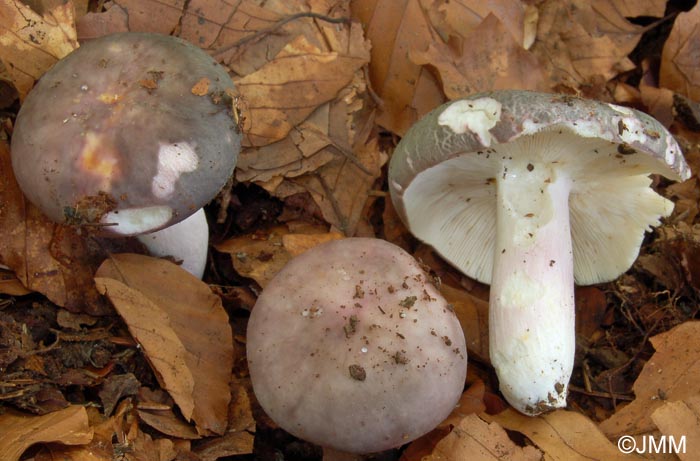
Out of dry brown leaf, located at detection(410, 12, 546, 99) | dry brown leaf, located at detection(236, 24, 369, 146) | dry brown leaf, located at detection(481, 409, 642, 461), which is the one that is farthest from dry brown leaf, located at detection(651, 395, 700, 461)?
dry brown leaf, located at detection(236, 24, 369, 146)

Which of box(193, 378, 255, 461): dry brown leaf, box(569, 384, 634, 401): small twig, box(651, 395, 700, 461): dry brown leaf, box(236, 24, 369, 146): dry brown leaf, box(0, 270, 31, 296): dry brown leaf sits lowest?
box(569, 384, 634, 401): small twig

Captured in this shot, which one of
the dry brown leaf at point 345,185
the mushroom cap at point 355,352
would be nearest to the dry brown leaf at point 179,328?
the mushroom cap at point 355,352

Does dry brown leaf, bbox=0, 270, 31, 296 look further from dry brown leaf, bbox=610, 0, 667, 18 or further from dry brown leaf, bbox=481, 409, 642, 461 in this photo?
dry brown leaf, bbox=610, 0, 667, 18

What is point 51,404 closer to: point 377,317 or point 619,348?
point 377,317

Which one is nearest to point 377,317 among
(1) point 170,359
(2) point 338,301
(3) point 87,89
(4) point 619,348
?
(2) point 338,301

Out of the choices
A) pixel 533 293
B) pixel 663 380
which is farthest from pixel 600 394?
pixel 533 293
